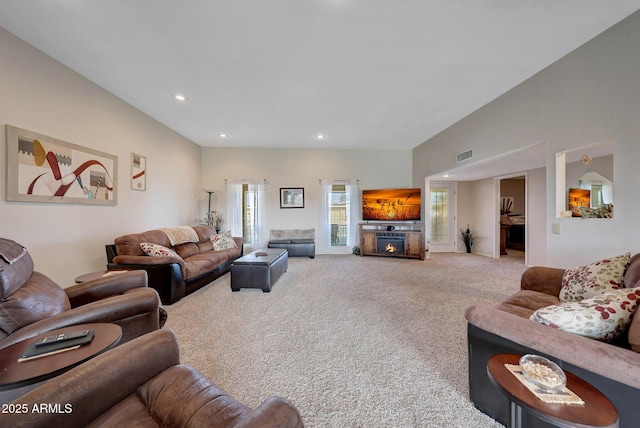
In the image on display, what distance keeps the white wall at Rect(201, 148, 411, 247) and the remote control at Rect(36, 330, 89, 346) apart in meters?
4.99

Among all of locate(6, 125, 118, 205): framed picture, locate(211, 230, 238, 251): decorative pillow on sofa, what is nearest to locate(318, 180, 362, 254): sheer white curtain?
locate(211, 230, 238, 251): decorative pillow on sofa

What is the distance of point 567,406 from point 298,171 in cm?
599

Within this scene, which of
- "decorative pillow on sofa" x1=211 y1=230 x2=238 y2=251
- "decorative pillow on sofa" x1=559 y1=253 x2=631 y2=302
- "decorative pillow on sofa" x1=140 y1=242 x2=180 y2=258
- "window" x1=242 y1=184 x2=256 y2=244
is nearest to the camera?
"decorative pillow on sofa" x1=559 y1=253 x2=631 y2=302

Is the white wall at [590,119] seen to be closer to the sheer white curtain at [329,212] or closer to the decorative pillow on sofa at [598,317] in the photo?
the decorative pillow on sofa at [598,317]

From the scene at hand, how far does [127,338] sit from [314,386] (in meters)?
1.42

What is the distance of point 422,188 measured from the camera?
5961 mm

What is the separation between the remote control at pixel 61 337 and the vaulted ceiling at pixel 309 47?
8.11 feet

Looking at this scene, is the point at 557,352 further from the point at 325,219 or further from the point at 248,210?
the point at 248,210

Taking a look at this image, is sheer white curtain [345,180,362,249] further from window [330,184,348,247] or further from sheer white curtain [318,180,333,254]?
sheer white curtain [318,180,333,254]

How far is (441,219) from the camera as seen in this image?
6723 mm

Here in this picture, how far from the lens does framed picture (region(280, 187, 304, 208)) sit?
20.9 feet

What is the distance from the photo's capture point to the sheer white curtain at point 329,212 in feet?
20.9

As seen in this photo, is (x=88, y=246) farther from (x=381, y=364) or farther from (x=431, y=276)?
(x=431, y=276)

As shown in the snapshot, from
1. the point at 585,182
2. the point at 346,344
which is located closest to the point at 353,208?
the point at 585,182
